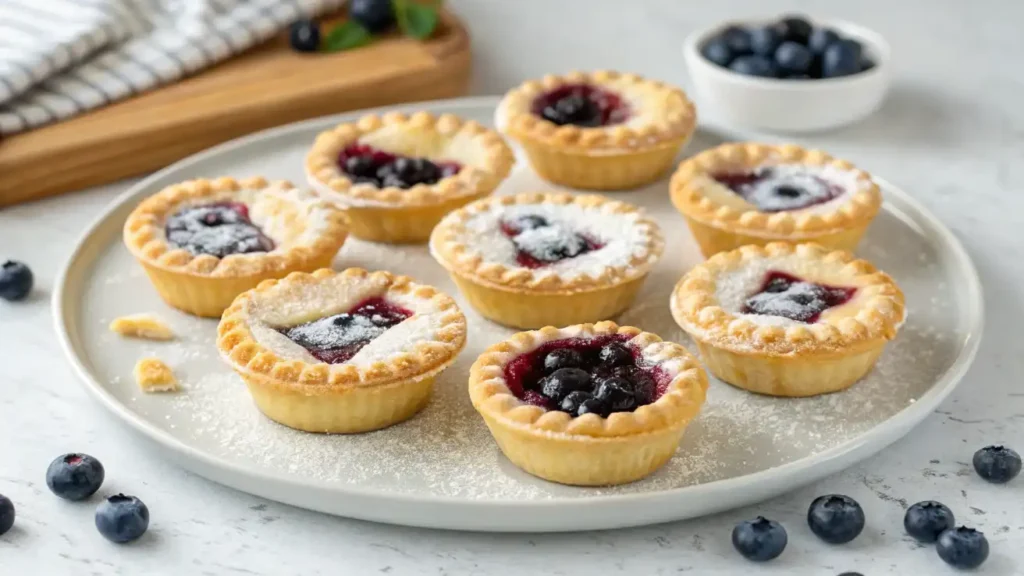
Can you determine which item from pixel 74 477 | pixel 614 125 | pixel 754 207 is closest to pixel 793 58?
pixel 614 125

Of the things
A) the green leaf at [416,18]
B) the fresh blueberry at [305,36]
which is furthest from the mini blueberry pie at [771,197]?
the fresh blueberry at [305,36]

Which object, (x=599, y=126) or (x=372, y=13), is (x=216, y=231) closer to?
A: (x=599, y=126)

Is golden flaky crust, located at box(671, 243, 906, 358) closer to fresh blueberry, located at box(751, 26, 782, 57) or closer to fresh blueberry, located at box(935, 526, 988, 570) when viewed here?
fresh blueberry, located at box(935, 526, 988, 570)

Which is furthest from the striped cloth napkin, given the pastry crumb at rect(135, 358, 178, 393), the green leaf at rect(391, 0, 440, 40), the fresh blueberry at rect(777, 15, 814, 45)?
the fresh blueberry at rect(777, 15, 814, 45)

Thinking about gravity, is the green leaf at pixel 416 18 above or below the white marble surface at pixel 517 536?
above

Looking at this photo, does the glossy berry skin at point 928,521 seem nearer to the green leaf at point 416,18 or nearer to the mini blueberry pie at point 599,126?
the mini blueberry pie at point 599,126

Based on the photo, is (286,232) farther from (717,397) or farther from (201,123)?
(717,397)
